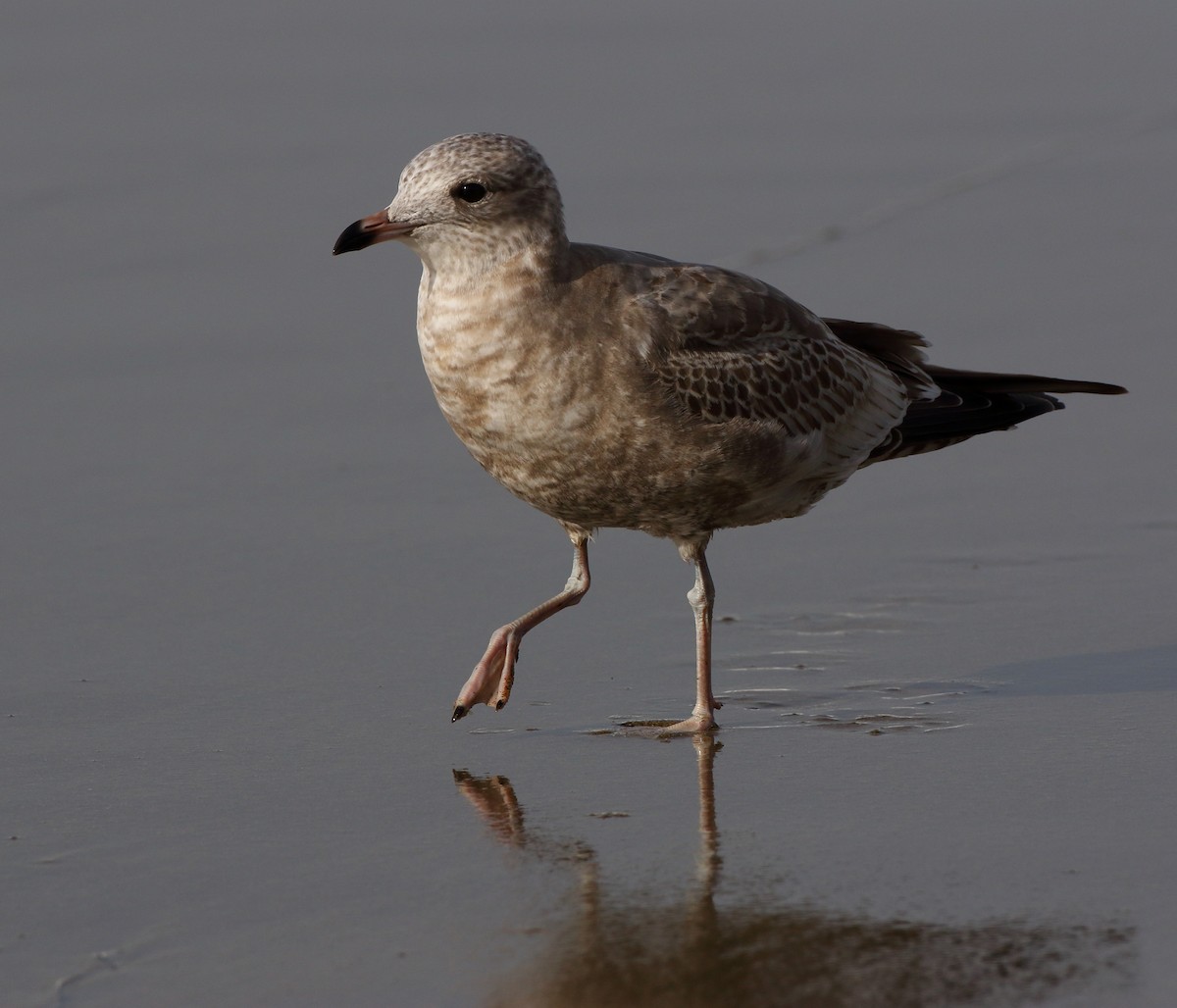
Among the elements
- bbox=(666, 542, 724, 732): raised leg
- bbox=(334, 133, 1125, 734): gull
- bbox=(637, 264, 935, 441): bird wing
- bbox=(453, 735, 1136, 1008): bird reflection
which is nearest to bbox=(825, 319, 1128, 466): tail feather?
bbox=(637, 264, 935, 441): bird wing

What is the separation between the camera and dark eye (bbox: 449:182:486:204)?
6.08m

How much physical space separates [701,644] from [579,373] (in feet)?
2.95

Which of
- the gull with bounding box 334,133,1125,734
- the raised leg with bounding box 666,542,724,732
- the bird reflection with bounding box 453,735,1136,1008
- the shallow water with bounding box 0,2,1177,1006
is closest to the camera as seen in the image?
the bird reflection with bounding box 453,735,1136,1008

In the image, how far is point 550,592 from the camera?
7.02 m

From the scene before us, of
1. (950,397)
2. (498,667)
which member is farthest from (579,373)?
(950,397)

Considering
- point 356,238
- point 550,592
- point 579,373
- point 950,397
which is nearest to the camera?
point 579,373

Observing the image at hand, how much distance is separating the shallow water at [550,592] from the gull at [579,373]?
409 mm

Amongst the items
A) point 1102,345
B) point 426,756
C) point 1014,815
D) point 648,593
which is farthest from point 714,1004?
point 1102,345

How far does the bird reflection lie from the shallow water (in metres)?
0.01

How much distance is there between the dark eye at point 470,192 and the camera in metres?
6.08

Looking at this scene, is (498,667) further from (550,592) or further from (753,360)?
(753,360)

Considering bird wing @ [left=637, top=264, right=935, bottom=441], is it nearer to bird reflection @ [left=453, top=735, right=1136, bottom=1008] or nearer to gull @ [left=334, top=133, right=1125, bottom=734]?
gull @ [left=334, top=133, right=1125, bottom=734]

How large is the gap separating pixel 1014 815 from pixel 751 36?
A: 11.0 meters

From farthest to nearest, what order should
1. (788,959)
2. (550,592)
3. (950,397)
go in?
(950,397) < (550,592) < (788,959)
